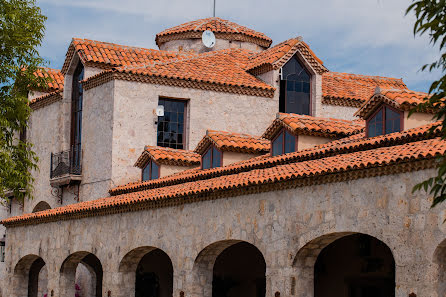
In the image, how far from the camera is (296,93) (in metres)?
33.0

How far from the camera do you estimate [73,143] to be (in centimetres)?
3381

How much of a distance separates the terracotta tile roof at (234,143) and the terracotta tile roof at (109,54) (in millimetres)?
7121

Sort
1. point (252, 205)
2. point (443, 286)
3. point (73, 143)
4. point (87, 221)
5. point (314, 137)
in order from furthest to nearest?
Answer: point (73, 143) → point (87, 221) → point (314, 137) → point (252, 205) → point (443, 286)

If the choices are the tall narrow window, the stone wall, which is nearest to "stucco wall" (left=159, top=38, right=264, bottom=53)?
the tall narrow window

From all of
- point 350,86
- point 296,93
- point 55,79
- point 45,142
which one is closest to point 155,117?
point 296,93

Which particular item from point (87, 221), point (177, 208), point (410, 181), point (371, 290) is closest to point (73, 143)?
point (87, 221)

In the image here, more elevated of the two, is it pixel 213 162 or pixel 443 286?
pixel 213 162

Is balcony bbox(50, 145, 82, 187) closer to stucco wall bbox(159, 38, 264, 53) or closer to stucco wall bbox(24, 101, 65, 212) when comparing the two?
stucco wall bbox(24, 101, 65, 212)

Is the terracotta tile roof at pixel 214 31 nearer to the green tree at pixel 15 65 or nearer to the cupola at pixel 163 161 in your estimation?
the cupola at pixel 163 161

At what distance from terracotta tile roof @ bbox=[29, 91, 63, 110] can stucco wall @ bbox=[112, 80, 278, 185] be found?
17.0 feet

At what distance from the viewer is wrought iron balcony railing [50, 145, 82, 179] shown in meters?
32.5

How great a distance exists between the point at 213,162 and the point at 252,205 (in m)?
7.22

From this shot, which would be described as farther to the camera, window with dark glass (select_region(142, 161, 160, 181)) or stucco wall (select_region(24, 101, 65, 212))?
stucco wall (select_region(24, 101, 65, 212))

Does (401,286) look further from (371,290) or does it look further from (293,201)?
(371,290)
